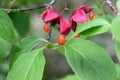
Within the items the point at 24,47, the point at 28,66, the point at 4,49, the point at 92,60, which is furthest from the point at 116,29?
the point at 4,49

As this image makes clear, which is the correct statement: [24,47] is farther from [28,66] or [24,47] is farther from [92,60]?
[92,60]

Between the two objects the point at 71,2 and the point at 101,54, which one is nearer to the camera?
the point at 101,54

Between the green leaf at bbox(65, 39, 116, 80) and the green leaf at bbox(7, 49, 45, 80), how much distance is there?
0.12 metres

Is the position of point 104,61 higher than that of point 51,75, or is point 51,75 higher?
point 104,61

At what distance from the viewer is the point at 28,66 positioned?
5.68 ft

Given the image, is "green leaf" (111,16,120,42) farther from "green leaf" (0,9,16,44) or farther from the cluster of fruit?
"green leaf" (0,9,16,44)

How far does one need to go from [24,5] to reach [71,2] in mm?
1579

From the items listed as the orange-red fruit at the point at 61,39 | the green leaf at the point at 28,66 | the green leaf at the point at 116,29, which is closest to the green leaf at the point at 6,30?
the green leaf at the point at 28,66

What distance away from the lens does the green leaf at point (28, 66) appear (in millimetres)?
1688

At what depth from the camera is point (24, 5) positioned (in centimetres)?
309

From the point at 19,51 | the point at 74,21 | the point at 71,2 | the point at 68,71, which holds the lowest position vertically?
the point at 68,71

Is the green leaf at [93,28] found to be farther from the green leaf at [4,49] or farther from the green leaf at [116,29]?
the green leaf at [4,49]

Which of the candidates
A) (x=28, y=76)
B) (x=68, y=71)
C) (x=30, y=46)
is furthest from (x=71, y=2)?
(x=28, y=76)

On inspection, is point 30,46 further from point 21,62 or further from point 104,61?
point 104,61
